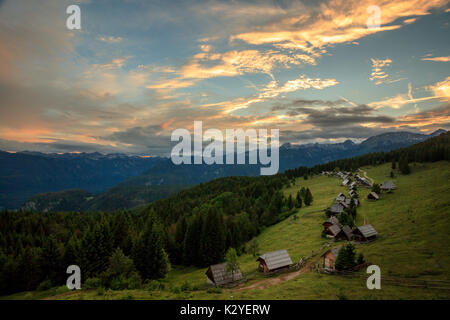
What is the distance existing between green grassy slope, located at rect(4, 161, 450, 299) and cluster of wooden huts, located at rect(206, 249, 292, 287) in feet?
8.34

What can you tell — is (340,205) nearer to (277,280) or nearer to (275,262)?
(275,262)

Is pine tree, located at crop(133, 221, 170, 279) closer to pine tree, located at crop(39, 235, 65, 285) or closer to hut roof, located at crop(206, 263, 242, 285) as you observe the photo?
hut roof, located at crop(206, 263, 242, 285)

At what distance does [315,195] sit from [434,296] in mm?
101187

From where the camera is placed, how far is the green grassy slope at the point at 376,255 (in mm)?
31981

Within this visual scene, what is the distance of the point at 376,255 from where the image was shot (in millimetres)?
42438

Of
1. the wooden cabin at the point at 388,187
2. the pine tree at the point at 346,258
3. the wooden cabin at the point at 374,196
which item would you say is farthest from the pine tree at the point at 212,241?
the wooden cabin at the point at 388,187

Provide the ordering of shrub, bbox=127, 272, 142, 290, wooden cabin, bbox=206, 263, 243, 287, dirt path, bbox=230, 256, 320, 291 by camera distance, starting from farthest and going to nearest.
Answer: wooden cabin, bbox=206, 263, 243, 287 < dirt path, bbox=230, 256, 320, 291 < shrub, bbox=127, 272, 142, 290

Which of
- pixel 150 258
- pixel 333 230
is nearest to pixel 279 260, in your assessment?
pixel 333 230

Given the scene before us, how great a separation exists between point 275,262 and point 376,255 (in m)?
21.0

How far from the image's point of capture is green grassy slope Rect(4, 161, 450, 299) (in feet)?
105

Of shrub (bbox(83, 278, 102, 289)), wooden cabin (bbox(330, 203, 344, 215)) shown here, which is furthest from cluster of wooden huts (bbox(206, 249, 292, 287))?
wooden cabin (bbox(330, 203, 344, 215))
